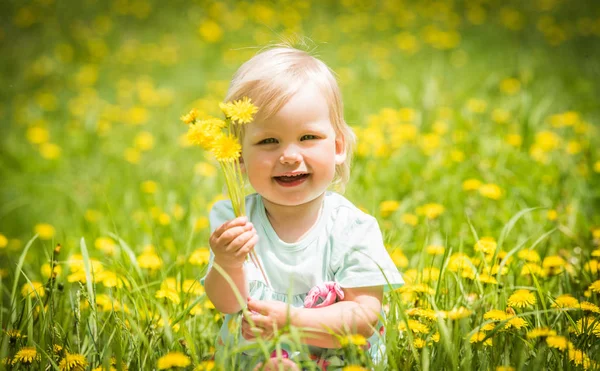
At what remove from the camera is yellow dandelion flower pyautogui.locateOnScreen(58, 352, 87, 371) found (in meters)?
1.40

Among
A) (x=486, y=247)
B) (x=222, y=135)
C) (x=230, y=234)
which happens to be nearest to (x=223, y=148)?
(x=222, y=135)

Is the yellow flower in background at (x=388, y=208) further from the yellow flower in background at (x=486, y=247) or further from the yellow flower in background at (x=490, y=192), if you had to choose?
the yellow flower in background at (x=486, y=247)

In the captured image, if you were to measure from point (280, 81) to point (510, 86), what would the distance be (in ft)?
10.5

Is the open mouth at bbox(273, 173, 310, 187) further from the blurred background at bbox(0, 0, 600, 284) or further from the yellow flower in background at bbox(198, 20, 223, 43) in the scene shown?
the yellow flower in background at bbox(198, 20, 223, 43)

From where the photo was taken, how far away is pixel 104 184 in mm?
3320

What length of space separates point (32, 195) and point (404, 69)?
2.98m

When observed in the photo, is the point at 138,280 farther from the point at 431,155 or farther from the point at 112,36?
the point at 112,36

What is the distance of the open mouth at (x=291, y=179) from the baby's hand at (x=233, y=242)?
0.54ft

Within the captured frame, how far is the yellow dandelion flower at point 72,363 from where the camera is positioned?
1.40 metres

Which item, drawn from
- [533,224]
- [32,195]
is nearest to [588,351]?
[533,224]

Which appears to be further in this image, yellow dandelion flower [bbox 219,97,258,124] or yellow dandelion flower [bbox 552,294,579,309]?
yellow dandelion flower [bbox 552,294,579,309]

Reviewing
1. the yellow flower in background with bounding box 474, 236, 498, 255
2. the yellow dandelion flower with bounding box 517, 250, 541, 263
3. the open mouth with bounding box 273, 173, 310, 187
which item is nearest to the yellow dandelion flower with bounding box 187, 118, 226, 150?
the open mouth with bounding box 273, 173, 310, 187

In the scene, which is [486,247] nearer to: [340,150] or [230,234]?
[340,150]

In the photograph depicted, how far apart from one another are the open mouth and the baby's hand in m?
0.16
